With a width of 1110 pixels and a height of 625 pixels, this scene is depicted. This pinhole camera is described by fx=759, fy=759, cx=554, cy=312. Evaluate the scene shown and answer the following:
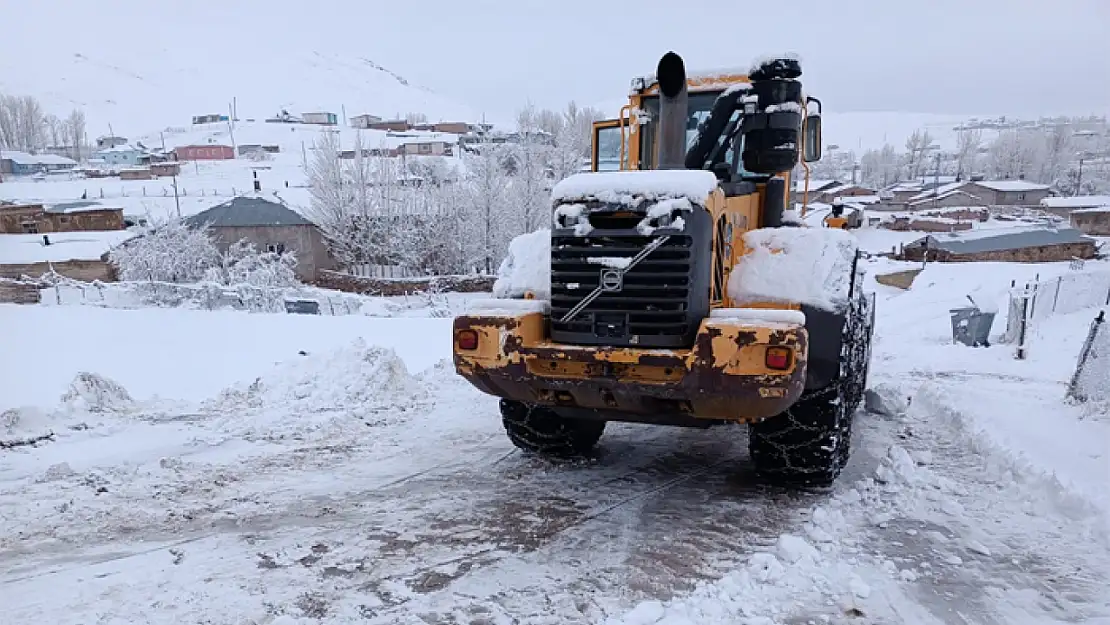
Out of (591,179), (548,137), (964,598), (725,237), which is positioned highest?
(548,137)

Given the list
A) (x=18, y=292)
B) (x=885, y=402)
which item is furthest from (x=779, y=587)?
(x=18, y=292)

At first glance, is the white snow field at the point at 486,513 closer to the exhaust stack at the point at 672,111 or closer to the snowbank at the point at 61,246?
the exhaust stack at the point at 672,111

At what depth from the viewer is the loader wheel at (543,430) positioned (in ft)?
17.9

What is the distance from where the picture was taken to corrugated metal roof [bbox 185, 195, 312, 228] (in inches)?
1395

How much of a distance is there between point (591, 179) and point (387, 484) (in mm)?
2451

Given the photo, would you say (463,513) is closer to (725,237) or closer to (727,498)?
(727,498)

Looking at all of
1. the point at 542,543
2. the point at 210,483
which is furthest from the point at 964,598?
the point at 210,483

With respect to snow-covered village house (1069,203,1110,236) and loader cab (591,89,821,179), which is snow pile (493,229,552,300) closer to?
loader cab (591,89,821,179)

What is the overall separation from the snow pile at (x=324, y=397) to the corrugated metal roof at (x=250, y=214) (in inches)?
1158

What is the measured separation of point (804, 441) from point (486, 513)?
2.00m

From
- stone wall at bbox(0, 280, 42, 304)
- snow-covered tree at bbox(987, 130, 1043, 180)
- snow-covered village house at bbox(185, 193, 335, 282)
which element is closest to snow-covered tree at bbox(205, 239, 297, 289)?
snow-covered village house at bbox(185, 193, 335, 282)

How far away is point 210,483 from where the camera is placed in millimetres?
5059

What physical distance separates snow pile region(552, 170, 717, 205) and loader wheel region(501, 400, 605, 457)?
174 cm

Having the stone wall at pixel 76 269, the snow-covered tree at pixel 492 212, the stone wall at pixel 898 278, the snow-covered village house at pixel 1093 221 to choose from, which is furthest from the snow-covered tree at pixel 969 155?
the stone wall at pixel 76 269
